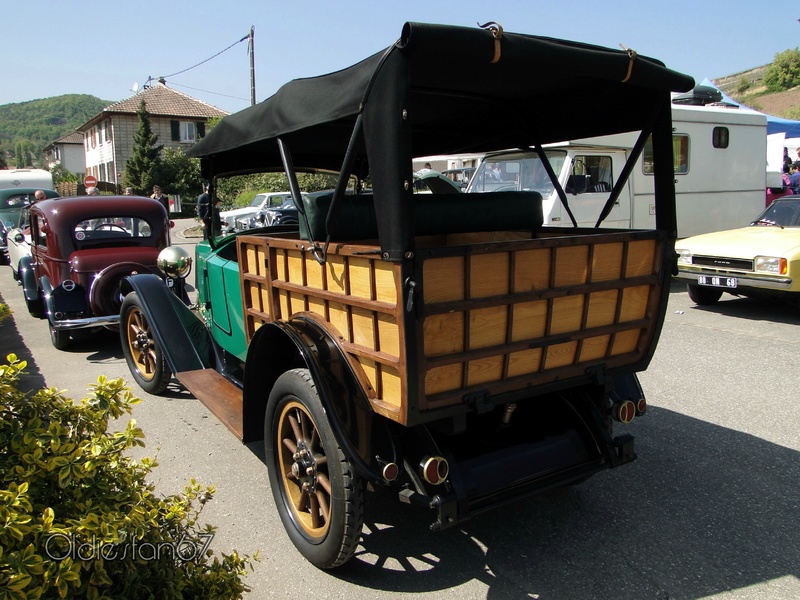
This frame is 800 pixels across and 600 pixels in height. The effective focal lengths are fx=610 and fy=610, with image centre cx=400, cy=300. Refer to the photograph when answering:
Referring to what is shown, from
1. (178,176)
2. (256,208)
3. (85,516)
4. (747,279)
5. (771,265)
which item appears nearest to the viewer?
(85,516)

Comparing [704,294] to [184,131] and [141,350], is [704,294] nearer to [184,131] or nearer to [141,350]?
[141,350]

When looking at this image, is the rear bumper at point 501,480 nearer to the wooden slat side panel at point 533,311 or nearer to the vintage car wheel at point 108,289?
the wooden slat side panel at point 533,311

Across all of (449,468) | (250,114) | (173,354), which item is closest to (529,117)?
(250,114)

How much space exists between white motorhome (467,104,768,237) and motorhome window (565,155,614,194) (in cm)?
1

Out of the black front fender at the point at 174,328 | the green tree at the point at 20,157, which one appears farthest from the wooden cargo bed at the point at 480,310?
the green tree at the point at 20,157

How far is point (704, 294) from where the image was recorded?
835 centimetres

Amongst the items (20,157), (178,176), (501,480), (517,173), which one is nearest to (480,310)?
(501,480)

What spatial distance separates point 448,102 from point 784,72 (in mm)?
71321

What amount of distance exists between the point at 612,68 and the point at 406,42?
996 millimetres

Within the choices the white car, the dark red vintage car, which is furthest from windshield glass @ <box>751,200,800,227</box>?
the white car

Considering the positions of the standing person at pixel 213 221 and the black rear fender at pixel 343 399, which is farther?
the standing person at pixel 213 221

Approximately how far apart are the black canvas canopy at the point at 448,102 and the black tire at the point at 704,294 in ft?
17.0

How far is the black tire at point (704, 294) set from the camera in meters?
8.33

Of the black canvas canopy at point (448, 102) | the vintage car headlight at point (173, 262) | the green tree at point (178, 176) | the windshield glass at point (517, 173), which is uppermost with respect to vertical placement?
the green tree at point (178, 176)
